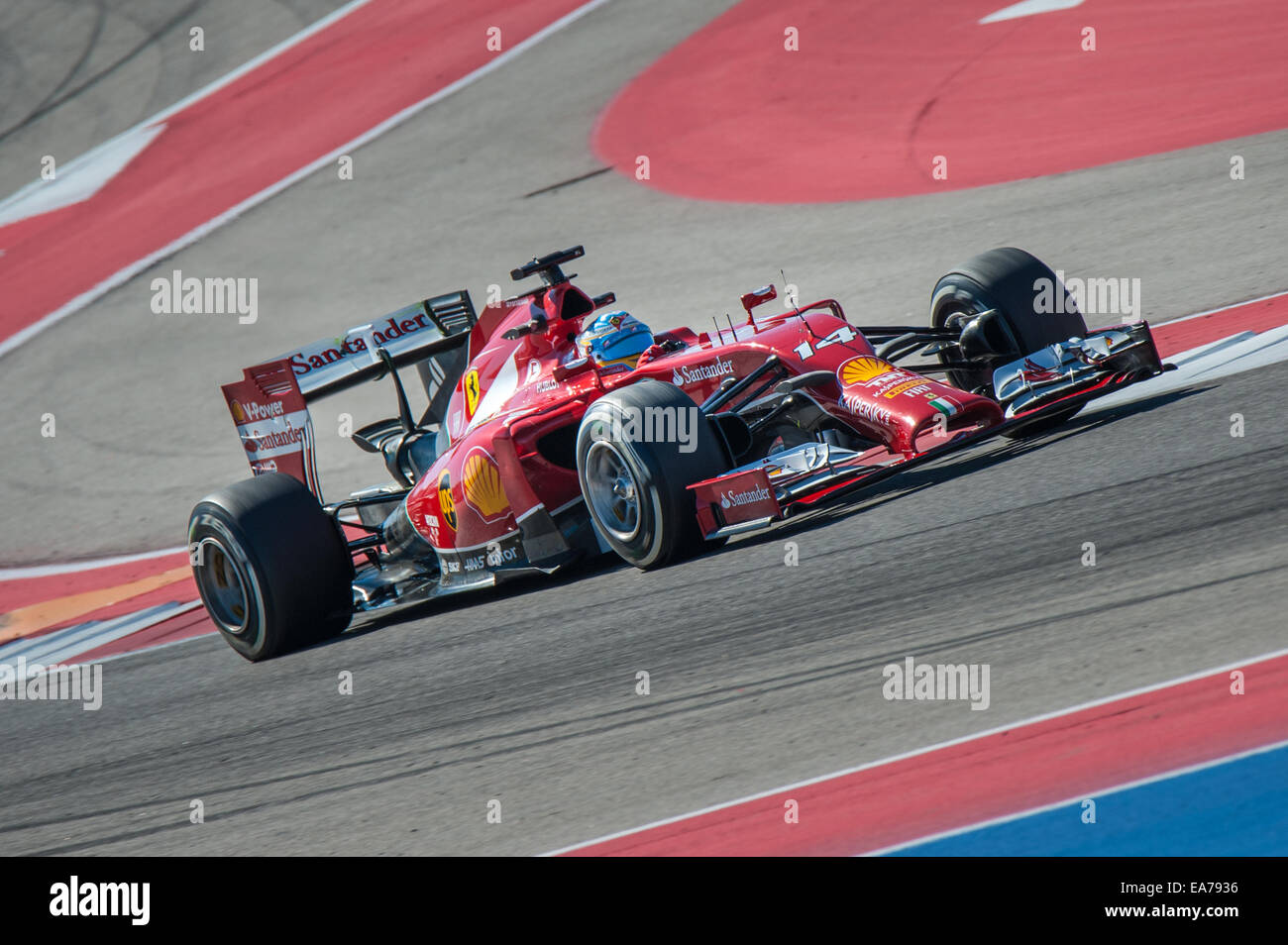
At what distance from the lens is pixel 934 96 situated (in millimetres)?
16922

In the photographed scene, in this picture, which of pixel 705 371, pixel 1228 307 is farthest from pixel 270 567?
pixel 1228 307

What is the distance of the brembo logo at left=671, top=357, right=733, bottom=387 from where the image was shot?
745 centimetres

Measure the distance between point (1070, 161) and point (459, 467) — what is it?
895 centimetres

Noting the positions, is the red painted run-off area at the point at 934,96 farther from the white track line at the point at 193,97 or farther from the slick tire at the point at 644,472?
the slick tire at the point at 644,472

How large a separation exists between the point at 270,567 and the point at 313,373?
5.61 feet

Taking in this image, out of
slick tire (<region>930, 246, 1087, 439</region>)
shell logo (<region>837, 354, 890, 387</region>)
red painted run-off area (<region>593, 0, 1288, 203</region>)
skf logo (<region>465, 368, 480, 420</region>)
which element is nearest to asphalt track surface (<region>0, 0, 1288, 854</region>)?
slick tire (<region>930, 246, 1087, 439</region>)

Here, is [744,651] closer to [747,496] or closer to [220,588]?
[747,496]

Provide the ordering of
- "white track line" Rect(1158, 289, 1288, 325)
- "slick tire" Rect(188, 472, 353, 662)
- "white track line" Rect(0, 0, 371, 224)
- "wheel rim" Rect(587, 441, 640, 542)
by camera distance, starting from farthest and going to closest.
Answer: "white track line" Rect(0, 0, 371, 224) < "white track line" Rect(1158, 289, 1288, 325) < "slick tire" Rect(188, 472, 353, 662) < "wheel rim" Rect(587, 441, 640, 542)

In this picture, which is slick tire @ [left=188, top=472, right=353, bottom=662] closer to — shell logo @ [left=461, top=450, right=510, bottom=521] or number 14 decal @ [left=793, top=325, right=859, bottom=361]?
shell logo @ [left=461, top=450, right=510, bottom=521]

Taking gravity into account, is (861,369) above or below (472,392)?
below

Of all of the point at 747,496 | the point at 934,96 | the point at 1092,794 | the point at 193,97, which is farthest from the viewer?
the point at 193,97

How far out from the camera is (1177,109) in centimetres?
1470

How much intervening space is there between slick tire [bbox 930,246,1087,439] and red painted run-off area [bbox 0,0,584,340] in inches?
534
